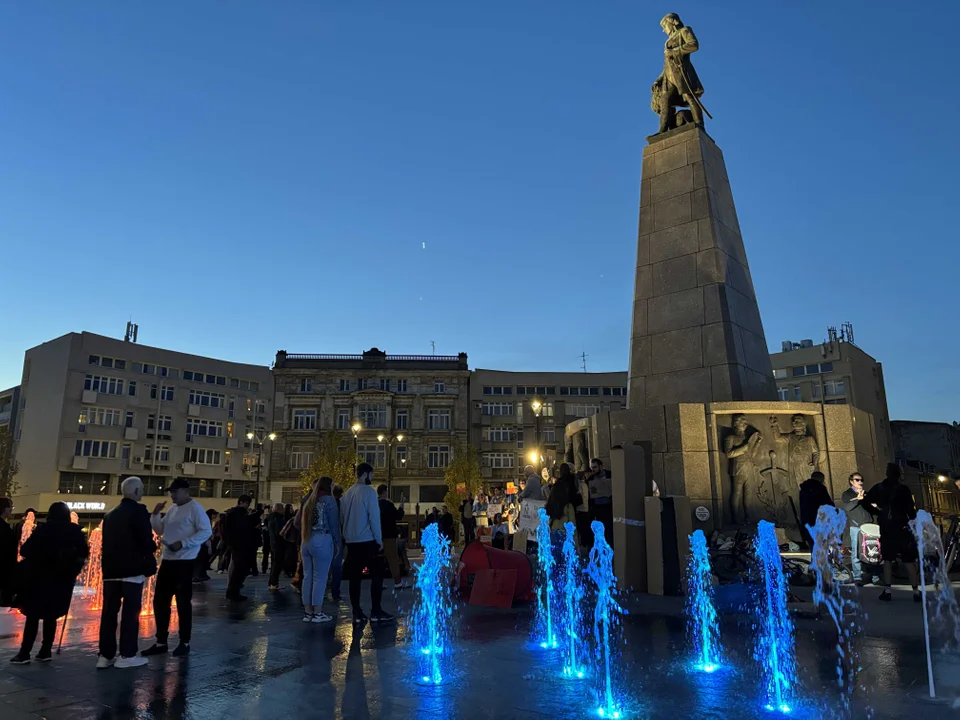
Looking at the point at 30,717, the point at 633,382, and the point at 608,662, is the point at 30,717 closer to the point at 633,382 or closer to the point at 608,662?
the point at 608,662

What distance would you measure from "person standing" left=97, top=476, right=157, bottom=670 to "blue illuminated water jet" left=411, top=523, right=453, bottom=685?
95.2 inches

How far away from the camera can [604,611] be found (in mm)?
7742

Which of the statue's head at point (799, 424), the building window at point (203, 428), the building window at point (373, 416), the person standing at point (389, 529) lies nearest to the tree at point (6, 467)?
the building window at point (203, 428)

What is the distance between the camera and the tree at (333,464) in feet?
145

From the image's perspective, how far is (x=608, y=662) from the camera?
17.8ft

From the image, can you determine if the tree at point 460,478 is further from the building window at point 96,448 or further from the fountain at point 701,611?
the fountain at point 701,611

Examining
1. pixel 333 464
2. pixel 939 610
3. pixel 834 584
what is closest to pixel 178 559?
pixel 834 584

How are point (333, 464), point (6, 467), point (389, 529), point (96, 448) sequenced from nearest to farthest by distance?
1. point (389, 529)
2. point (6, 467)
3. point (333, 464)
4. point (96, 448)

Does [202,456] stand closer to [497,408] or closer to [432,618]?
[497,408]

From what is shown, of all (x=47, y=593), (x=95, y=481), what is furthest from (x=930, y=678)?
(x=95, y=481)

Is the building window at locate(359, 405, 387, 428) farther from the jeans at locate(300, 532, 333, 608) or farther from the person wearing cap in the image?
the person wearing cap

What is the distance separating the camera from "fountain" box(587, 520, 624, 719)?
4.38 meters

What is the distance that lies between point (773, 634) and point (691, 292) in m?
8.27

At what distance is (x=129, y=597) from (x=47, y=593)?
0.88 metres
